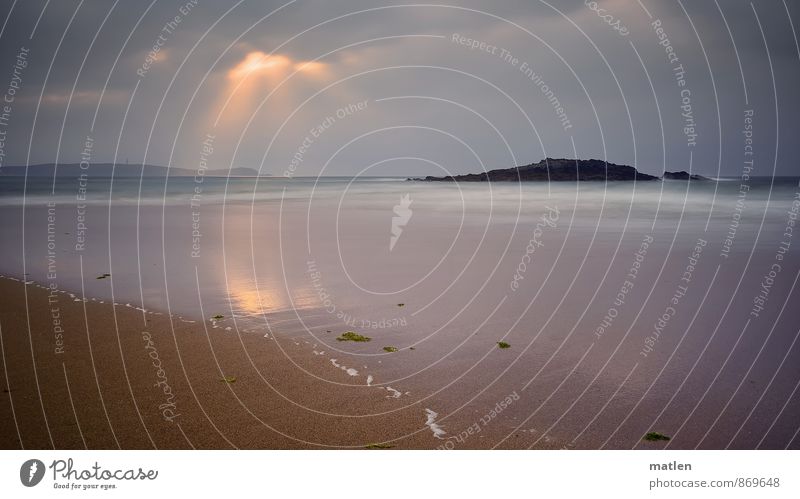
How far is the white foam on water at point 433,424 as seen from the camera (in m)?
5.22

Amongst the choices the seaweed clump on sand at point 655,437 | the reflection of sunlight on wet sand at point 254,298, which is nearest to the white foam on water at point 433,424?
the seaweed clump on sand at point 655,437

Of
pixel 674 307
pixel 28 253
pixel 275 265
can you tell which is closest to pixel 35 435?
pixel 275 265

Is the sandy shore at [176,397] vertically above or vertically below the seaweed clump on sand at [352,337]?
below

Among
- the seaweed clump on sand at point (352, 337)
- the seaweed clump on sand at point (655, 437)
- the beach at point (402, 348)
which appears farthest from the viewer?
the seaweed clump on sand at point (352, 337)

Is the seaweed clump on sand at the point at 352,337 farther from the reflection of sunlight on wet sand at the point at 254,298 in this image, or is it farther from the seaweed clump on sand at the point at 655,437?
the seaweed clump on sand at the point at 655,437

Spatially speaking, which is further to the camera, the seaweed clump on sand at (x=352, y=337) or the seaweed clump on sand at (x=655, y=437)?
the seaweed clump on sand at (x=352, y=337)

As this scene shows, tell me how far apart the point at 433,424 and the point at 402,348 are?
1.87m

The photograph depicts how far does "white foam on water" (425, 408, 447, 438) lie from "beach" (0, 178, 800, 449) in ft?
0.06

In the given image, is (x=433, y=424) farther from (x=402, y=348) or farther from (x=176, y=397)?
(x=176, y=397)

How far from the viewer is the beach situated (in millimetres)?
5293

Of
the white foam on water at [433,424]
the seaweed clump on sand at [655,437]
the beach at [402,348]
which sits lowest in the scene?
the seaweed clump on sand at [655,437]

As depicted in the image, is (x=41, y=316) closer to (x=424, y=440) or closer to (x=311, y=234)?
(x=424, y=440)

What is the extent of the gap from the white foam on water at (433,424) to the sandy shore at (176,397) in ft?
0.19
